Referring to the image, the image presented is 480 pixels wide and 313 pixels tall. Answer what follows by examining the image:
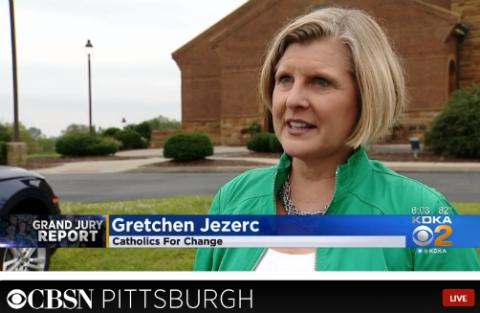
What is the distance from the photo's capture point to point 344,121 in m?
1.46

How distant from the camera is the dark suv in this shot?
2061 millimetres

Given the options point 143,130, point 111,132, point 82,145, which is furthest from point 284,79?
point 143,130

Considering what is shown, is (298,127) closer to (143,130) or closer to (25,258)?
(25,258)

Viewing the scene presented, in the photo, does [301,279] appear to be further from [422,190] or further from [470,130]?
[470,130]

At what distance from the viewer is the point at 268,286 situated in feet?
4.73

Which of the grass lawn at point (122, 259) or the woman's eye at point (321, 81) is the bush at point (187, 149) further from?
the woman's eye at point (321, 81)

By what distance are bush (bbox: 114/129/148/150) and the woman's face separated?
2942 cm

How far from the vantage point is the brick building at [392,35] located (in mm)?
25016

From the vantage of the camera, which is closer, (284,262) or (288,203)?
(284,262)

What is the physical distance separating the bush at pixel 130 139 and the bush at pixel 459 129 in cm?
1604

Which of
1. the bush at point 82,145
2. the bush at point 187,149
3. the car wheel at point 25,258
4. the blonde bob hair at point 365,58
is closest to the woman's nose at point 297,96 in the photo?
the blonde bob hair at point 365,58

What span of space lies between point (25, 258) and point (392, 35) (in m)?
21.8

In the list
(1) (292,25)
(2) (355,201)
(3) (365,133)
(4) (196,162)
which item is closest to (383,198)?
(2) (355,201)

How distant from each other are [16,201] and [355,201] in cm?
210
